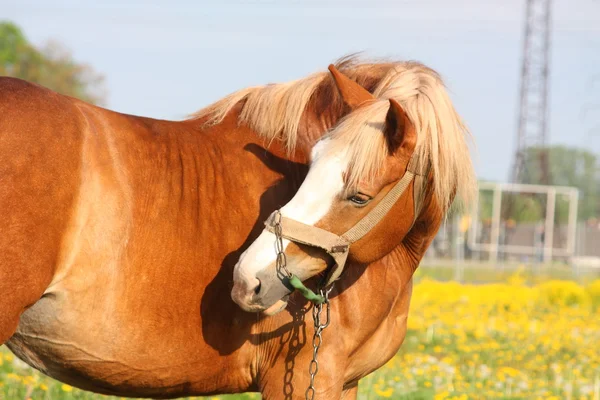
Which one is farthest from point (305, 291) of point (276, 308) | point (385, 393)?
point (385, 393)

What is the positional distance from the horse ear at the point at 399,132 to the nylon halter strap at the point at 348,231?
0.30 ft

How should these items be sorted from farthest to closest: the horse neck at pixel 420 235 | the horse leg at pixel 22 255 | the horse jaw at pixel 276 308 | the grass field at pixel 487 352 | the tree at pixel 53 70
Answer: the tree at pixel 53 70
the grass field at pixel 487 352
the horse neck at pixel 420 235
the horse jaw at pixel 276 308
the horse leg at pixel 22 255

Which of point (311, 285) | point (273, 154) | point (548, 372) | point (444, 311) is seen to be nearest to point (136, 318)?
point (311, 285)

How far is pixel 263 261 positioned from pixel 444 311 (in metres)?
9.22

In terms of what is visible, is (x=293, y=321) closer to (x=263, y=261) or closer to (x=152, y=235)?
(x=263, y=261)

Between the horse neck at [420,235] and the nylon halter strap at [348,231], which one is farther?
the horse neck at [420,235]

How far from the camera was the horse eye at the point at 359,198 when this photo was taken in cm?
298

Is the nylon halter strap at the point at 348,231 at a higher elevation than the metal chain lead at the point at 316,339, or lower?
higher

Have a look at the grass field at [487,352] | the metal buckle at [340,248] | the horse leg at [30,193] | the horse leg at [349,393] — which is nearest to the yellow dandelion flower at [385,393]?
the grass field at [487,352]

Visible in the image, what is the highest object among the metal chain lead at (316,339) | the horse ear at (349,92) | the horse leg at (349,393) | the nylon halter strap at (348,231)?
the horse ear at (349,92)

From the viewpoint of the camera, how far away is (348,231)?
3.03 m

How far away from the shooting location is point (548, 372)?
732cm

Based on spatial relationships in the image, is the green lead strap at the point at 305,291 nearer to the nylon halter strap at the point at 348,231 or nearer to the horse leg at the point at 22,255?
the nylon halter strap at the point at 348,231

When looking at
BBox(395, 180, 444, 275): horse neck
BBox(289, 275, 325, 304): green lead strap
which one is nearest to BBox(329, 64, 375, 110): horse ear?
BBox(395, 180, 444, 275): horse neck
